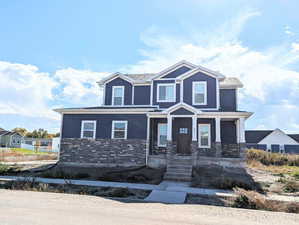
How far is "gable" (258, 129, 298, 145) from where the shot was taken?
36906 millimetres

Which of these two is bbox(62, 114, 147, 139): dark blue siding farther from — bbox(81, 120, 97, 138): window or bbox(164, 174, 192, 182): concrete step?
bbox(164, 174, 192, 182): concrete step

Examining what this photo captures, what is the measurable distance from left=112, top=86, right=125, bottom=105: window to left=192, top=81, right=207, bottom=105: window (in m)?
5.72

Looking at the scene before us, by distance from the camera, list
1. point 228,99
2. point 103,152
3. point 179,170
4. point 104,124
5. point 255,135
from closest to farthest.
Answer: point 179,170, point 103,152, point 104,124, point 228,99, point 255,135

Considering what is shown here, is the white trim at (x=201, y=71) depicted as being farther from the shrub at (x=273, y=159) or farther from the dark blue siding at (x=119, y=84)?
the shrub at (x=273, y=159)

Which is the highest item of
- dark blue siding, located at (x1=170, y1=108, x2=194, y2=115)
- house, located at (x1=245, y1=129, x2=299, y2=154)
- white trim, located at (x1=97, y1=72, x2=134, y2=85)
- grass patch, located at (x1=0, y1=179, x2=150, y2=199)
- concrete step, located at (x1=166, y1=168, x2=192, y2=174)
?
white trim, located at (x1=97, y1=72, x2=134, y2=85)

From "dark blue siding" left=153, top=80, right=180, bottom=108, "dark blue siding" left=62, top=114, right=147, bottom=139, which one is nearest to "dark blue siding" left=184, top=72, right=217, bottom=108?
"dark blue siding" left=153, top=80, right=180, bottom=108

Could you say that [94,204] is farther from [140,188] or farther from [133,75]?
[133,75]

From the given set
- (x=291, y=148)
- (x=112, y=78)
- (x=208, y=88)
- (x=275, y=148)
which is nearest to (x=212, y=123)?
(x=208, y=88)

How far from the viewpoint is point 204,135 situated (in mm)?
15461

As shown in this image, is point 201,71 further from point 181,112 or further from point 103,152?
point 103,152

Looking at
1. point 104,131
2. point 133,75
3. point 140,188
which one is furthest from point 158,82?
point 140,188

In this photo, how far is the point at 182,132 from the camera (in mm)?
15648

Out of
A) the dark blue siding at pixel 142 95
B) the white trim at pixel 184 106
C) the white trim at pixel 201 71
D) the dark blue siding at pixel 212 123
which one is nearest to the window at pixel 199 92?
the white trim at pixel 201 71

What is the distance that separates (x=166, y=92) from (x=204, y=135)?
14.3 ft
